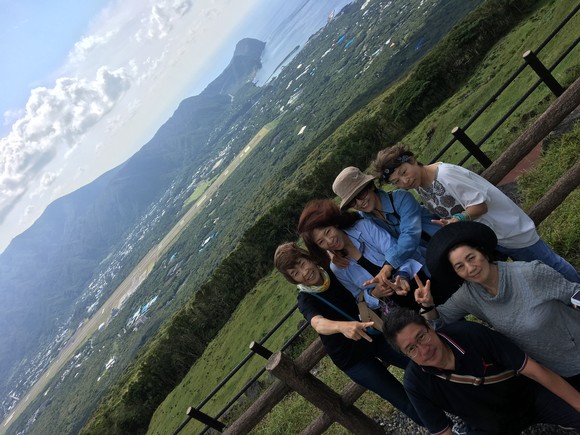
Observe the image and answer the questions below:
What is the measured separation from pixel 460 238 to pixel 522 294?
0.58m

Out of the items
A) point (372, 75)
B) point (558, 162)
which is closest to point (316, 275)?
point (558, 162)

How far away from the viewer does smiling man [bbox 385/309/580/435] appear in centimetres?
271

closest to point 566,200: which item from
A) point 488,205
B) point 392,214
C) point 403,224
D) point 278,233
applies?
point 488,205

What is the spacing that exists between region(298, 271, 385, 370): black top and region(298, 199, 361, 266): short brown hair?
0.24m

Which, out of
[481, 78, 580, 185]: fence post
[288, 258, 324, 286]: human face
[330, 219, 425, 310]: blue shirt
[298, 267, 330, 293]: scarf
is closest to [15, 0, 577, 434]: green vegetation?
[481, 78, 580, 185]: fence post

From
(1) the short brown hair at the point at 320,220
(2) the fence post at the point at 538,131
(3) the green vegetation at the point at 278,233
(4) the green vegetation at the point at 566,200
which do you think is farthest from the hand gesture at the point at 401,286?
(3) the green vegetation at the point at 278,233

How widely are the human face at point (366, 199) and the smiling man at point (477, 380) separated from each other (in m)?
1.13

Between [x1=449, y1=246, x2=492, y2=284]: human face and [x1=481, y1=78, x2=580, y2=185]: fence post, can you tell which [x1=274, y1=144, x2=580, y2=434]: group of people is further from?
[x1=481, y1=78, x2=580, y2=185]: fence post

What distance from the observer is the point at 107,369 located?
145m

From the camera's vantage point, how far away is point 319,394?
4461 mm

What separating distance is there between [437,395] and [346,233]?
1.46m

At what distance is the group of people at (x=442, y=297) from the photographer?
2.76 m

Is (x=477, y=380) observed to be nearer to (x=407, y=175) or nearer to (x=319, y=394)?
(x=407, y=175)

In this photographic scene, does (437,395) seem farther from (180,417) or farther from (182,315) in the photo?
(182,315)
